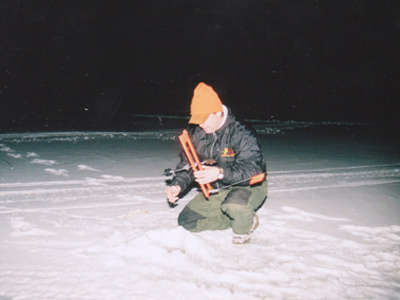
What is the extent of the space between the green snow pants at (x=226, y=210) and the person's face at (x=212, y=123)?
557 millimetres

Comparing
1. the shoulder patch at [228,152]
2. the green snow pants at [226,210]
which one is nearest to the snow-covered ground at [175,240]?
the green snow pants at [226,210]

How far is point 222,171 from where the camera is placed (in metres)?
2.73

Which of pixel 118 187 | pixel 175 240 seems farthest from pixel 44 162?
pixel 175 240

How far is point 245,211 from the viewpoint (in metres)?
2.89

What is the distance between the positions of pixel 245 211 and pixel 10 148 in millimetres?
6172

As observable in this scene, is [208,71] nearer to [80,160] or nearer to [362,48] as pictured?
[362,48]

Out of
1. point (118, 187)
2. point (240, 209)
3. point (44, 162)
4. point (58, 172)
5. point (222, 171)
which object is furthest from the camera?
point (44, 162)

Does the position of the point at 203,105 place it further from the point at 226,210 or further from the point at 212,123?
the point at 226,210

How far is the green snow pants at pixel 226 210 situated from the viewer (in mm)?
2895

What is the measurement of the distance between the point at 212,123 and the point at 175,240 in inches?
40.4

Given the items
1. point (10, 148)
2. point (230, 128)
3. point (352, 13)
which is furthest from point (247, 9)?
point (230, 128)

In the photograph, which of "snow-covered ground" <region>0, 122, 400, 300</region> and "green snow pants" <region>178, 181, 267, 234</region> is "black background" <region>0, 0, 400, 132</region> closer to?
"snow-covered ground" <region>0, 122, 400, 300</region>

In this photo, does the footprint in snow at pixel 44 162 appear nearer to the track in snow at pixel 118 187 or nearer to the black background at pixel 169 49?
the track in snow at pixel 118 187

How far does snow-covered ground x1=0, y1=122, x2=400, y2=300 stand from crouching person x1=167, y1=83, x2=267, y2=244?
0.16 metres
